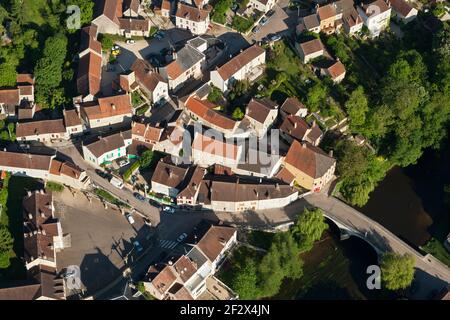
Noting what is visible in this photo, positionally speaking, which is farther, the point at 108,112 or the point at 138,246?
the point at 108,112

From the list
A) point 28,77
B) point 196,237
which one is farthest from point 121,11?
point 196,237

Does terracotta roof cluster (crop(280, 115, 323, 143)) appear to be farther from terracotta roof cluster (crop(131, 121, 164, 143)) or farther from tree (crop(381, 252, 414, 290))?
tree (crop(381, 252, 414, 290))

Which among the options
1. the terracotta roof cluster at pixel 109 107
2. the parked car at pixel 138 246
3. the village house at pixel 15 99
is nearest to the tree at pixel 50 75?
the village house at pixel 15 99

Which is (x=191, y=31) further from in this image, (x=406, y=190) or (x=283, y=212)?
(x=406, y=190)

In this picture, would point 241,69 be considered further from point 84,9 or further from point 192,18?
point 84,9

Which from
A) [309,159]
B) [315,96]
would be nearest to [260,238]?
[309,159]

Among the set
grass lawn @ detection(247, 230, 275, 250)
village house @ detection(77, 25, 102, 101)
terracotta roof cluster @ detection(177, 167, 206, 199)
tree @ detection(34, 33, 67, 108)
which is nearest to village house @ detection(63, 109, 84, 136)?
village house @ detection(77, 25, 102, 101)

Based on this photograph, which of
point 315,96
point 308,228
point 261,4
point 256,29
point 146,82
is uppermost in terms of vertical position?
point 261,4
